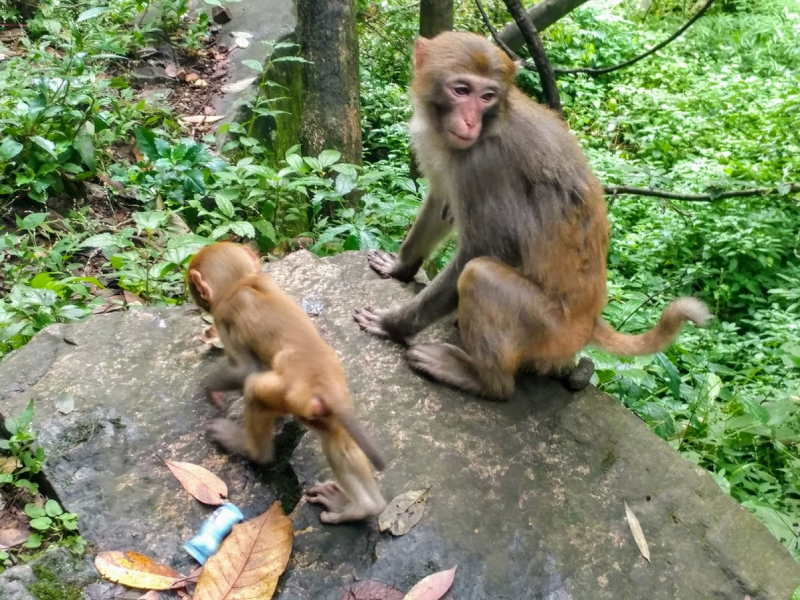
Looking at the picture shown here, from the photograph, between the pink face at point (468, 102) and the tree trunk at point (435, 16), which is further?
the tree trunk at point (435, 16)

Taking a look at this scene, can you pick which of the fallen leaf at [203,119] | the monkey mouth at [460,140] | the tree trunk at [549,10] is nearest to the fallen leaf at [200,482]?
the monkey mouth at [460,140]

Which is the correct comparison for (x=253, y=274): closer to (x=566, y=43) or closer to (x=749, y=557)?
(x=749, y=557)

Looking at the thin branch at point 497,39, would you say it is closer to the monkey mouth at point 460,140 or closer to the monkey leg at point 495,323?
the monkey mouth at point 460,140

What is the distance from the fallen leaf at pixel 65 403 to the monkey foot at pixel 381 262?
212cm

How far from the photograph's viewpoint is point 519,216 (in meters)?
3.95

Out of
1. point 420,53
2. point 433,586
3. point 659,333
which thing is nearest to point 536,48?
point 420,53

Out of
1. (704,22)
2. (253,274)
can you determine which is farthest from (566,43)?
(253,274)

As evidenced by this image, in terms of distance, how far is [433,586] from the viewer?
2982 mm

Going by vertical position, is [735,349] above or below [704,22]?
below

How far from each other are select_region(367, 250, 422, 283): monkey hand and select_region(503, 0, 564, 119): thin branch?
1454 millimetres

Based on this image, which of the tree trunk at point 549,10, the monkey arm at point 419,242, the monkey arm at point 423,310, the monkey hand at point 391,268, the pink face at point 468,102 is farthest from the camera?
the tree trunk at point 549,10

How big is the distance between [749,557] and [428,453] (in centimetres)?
165

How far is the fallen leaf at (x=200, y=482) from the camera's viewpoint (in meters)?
3.15

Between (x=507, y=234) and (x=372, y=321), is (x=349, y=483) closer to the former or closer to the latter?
(x=372, y=321)
